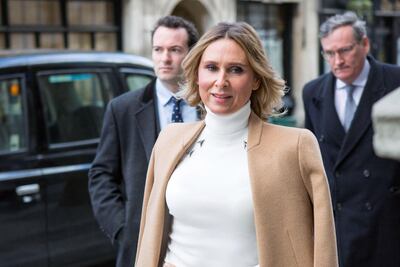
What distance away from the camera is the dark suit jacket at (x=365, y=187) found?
3.97 m

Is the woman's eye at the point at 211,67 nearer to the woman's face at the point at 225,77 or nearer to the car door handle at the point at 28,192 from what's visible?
the woman's face at the point at 225,77

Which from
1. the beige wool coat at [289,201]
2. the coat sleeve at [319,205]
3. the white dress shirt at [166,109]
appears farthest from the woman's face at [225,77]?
the white dress shirt at [166,109]

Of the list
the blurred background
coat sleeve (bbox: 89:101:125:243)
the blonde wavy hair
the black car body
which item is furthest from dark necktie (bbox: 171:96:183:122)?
the blurred background

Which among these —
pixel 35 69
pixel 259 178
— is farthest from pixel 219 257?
pixel 35 69

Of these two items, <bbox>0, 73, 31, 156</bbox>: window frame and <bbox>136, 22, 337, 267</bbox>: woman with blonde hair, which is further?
<bbox>0, 73, 31, 156</bbox>: window frame

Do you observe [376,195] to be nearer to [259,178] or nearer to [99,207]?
[99,207]

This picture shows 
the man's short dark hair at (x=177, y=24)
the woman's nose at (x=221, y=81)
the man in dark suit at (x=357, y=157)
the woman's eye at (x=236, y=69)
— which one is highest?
the man's short dark hair at (x=177, y=24)

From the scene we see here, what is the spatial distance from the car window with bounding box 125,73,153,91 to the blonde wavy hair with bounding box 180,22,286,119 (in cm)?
329

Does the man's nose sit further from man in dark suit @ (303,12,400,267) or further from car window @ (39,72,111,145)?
car window @ (39,72,111,145)

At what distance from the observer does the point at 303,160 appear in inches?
90.5

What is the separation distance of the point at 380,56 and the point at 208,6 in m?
7.17

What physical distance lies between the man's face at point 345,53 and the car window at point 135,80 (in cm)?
217

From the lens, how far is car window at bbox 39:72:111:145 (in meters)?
5.25

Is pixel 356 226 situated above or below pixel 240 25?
below
